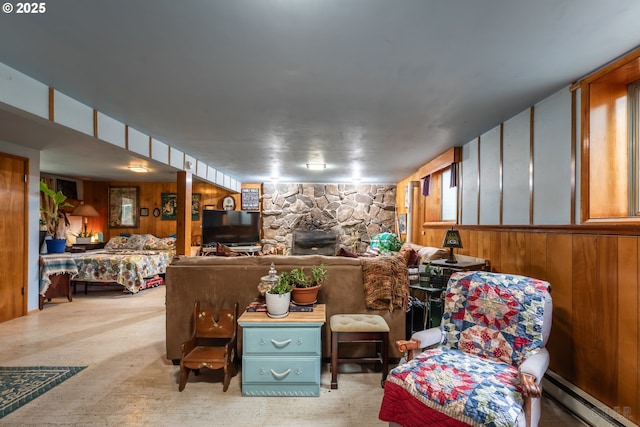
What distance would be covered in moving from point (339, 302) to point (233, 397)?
1.06 metres

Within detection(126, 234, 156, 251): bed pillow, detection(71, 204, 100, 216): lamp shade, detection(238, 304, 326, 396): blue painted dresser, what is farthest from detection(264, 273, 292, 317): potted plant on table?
detection(71, 204, 100, 216): lamp shade

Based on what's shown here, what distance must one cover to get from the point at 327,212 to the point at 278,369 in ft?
18.4

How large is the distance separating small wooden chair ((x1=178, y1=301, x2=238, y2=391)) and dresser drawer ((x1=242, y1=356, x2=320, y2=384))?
20 cm

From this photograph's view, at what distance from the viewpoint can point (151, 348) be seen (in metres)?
2.89

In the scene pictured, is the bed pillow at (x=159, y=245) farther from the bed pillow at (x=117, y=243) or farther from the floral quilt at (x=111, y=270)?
the floral quilt at (x=111, y=270)

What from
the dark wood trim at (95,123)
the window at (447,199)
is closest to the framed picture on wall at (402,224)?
the window at (447,199)

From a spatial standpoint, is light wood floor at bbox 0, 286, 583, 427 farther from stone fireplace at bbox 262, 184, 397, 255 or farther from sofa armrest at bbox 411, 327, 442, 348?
stone fireplace at bbox 262, 184, 397, 255

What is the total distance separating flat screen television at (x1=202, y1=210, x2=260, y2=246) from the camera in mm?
6547

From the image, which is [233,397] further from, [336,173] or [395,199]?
[395,199]

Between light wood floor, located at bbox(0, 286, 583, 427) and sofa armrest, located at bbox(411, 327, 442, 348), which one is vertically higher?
sofa armrest, located at bbox(411, 327, 442, 348)

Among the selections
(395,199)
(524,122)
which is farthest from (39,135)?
(395,199)

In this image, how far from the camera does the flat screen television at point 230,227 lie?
655 cm

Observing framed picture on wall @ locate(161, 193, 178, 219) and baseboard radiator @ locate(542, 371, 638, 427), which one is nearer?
baseboard radiator @ locate(542, 371, 638, 427)

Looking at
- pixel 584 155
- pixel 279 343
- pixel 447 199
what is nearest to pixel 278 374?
pixel 279 343
